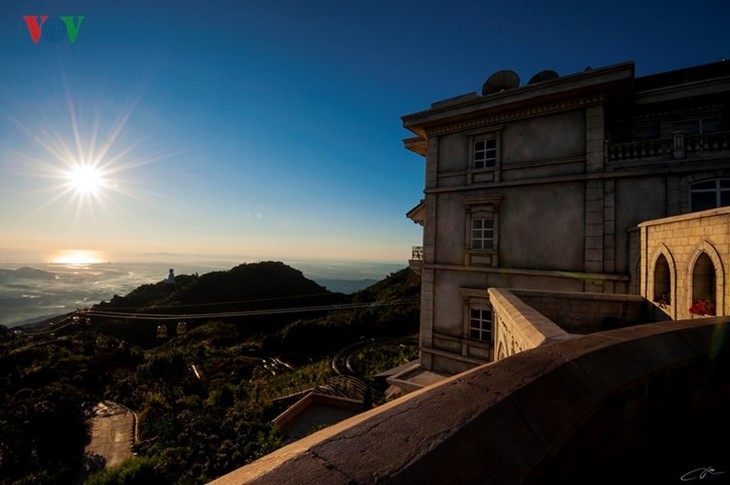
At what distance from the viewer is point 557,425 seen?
1.56 meters

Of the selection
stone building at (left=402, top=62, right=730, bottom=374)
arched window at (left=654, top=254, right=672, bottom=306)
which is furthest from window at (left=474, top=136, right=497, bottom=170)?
arched window at (left=654, top=254, right=672, bottom=306)

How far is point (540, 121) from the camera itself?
1245 centimetres

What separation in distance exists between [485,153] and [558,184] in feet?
10.2

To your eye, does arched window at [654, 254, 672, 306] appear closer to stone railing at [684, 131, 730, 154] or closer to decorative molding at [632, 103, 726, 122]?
stone railing at [684, 131, 730, 154]

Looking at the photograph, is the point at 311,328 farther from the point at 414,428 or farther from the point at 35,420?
the point at 414,428

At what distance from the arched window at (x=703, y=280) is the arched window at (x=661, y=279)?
4.65 ft

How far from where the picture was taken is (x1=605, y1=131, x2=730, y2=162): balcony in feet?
32.8

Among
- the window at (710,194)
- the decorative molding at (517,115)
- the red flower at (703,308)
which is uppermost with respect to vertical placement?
the decorative molding at (517,115)

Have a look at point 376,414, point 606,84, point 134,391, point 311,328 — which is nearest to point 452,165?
point 606,84

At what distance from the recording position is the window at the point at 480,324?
1321cm

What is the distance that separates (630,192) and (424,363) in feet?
34.4

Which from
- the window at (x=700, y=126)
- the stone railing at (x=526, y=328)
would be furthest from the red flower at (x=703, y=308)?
the window at (x=700, y=126)

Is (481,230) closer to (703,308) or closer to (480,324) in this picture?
(480,324)

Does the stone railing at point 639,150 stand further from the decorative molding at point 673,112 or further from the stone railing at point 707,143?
the decorative molding at point 673,112
